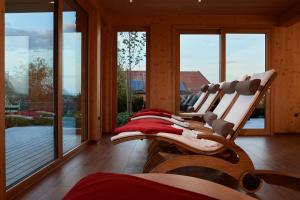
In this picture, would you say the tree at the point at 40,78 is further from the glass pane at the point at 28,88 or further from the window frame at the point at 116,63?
the window frame at the point at 116,63

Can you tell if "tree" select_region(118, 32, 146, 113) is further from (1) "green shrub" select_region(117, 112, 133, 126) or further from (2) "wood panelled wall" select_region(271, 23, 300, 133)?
(2) "wood panelled wall" select_region(271, 23, 300, 133)

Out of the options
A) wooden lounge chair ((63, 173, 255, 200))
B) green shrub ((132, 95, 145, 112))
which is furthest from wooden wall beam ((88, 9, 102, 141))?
wooden lounge chair ((63, 173, 255, 200))

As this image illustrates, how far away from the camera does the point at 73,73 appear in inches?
177

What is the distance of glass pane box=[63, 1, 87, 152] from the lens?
13.4 feet

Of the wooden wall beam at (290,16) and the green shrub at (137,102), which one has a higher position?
the wooden wall beam at (290,16)

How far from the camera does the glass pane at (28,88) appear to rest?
8.26ft

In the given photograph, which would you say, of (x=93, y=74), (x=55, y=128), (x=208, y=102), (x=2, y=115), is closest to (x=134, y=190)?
(x=2, y=115)

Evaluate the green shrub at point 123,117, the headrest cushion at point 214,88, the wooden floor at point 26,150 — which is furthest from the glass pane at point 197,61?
the wooden floor at point 26,150

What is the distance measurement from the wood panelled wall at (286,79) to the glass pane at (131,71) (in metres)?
2.50

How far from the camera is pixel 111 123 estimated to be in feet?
21.9

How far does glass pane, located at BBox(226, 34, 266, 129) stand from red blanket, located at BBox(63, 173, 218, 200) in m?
6.02

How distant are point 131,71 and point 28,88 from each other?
3.99 m

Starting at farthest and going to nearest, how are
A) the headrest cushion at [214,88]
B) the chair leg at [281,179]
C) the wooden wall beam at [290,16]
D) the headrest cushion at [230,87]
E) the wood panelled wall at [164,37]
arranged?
the wood panelled wall at [164,37] < the wooden wall beam at [290,16] < the headrest cushion at [214,88] < the headrest cushion at [230,87] < the chair leg at [281,179]

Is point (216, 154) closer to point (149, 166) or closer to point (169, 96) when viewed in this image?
point (149, 166)
